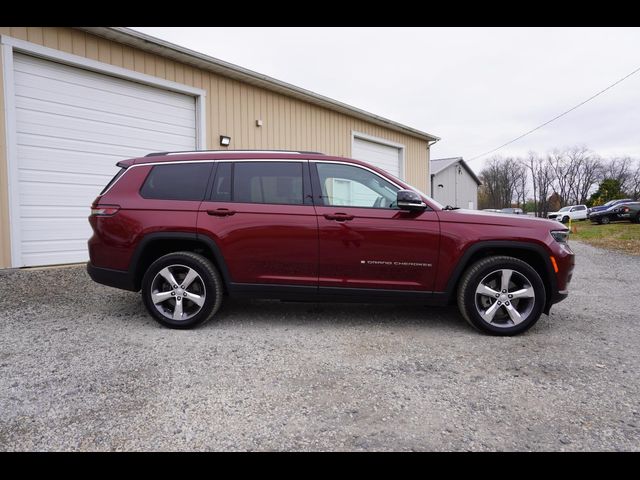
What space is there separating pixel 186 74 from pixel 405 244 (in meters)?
6.51

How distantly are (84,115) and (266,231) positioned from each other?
5.05 metres

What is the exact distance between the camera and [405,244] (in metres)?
3.62

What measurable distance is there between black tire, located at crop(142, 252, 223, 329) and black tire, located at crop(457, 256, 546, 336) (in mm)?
2447

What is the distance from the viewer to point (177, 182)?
3863mm

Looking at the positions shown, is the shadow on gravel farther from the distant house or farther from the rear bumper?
the distant house

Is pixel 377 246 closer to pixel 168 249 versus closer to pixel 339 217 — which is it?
pixel 339 217

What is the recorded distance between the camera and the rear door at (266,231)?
3688mm

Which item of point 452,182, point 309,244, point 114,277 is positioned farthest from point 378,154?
point 452,182

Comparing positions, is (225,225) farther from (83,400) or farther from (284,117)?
(284,117)

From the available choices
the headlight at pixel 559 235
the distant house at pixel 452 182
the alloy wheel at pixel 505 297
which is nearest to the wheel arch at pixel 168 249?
the alloy wheel at pixel 505 297

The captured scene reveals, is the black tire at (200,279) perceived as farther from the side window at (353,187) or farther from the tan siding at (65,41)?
the tan siding at (65,41)

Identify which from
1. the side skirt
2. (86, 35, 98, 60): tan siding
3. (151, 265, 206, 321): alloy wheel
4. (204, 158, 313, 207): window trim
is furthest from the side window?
(86, 35, 98, 60): tan siding

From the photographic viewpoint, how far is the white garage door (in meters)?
5.93
